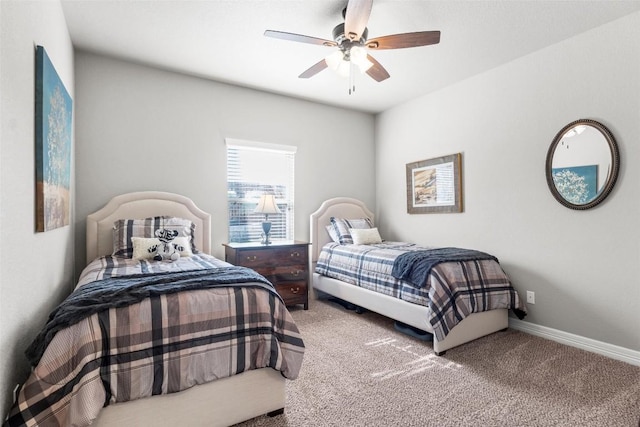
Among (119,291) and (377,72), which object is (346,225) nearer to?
(377,72)

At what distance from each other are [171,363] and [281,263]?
7.16 ft

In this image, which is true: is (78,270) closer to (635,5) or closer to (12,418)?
(12,418)

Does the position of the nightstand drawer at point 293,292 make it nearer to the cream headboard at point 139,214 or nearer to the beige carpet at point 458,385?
the beige carpet at point 458,385

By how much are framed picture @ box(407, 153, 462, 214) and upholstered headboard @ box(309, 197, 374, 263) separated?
759 mm

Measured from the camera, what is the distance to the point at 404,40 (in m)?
2.31

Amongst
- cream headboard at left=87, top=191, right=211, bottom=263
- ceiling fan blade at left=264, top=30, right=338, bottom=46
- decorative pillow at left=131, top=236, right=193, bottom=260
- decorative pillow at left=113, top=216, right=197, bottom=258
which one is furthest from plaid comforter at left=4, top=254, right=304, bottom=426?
cream headboard at left=87, top=191, right=211, bottom=263

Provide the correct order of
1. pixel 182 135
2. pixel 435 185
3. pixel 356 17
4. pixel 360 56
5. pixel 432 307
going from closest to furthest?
1. pixel 356 17
2. pixel 360 56
3. pixel 432 307
4. pixel 182 135
5. pixel 435 185

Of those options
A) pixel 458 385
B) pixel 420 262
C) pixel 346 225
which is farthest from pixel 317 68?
pixel 458 385

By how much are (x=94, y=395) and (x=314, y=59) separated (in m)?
3.12

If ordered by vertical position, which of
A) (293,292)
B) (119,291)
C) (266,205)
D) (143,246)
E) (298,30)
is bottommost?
(293,292)

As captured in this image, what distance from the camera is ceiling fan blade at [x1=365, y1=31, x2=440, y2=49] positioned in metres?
2.22

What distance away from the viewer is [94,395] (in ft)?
4.47

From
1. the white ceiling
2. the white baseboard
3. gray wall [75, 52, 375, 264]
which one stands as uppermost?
the white ceiling

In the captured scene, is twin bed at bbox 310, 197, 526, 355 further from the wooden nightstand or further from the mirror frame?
the mirror frame
